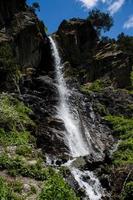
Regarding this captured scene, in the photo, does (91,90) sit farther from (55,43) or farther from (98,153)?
(98,153)

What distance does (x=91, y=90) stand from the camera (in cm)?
5516

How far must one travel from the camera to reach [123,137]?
42.9 meters

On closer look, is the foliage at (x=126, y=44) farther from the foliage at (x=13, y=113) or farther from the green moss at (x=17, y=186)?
the green moss at (x=17, y=186)

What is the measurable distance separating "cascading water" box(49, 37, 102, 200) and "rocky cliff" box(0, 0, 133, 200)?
2.30ft

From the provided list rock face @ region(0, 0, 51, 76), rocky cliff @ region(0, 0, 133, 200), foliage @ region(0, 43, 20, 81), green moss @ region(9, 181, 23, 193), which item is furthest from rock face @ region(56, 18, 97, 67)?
green moss @ region(9, 181, 23, 193)

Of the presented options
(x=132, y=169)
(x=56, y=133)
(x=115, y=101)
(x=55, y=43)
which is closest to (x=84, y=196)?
(x=132, y=169)

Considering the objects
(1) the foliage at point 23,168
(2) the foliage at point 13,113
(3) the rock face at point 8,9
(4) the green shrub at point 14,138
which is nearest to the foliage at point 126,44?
(3) the rock face at point 8,9

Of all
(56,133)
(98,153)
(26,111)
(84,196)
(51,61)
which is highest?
(51,61)

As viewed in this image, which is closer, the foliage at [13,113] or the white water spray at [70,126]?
the foliage at [13,113]

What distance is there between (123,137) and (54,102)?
8728 mm

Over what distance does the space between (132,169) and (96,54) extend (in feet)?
129

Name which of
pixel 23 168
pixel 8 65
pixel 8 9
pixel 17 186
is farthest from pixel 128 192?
pixel 8 9

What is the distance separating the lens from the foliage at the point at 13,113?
3583cm

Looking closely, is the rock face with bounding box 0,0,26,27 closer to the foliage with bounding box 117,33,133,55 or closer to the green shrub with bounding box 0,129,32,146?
the foliage with bounding box 117,33,133,55
